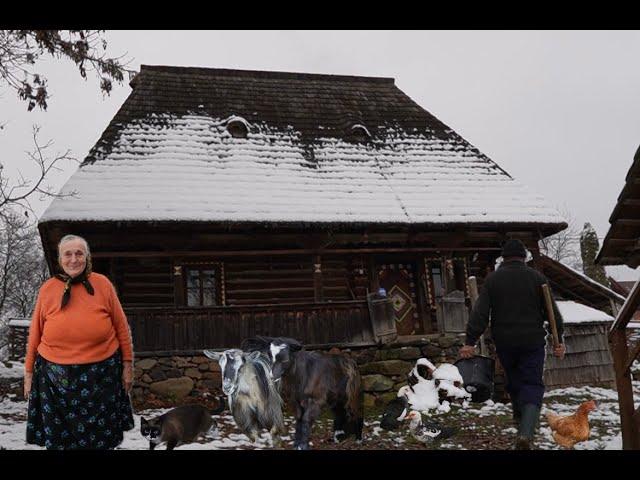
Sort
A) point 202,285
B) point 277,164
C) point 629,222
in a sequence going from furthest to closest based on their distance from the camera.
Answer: point 277,164
point 202,285
point 629,222

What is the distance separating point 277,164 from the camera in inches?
476

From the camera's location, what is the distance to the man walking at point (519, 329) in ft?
13.6

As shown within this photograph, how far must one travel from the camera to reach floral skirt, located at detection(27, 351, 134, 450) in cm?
351

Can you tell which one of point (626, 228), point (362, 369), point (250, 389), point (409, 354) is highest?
point (626, 228)

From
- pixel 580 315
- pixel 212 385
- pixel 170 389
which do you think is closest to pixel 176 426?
pixel 170 389

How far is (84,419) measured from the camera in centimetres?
354

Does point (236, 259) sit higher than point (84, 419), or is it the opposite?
point (236, 259)

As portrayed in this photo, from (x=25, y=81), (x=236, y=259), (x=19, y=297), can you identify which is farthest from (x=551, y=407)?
(x=19, y=297)

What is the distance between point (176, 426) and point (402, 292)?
28.9 ft

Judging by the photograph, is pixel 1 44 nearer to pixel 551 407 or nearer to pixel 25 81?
pixel 25 81

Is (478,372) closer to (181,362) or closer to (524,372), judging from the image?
(524,372)

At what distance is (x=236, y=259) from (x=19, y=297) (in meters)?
29.7

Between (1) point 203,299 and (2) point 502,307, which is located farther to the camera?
(1) point 203,299

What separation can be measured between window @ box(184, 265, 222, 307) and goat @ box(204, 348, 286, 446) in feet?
24.2
